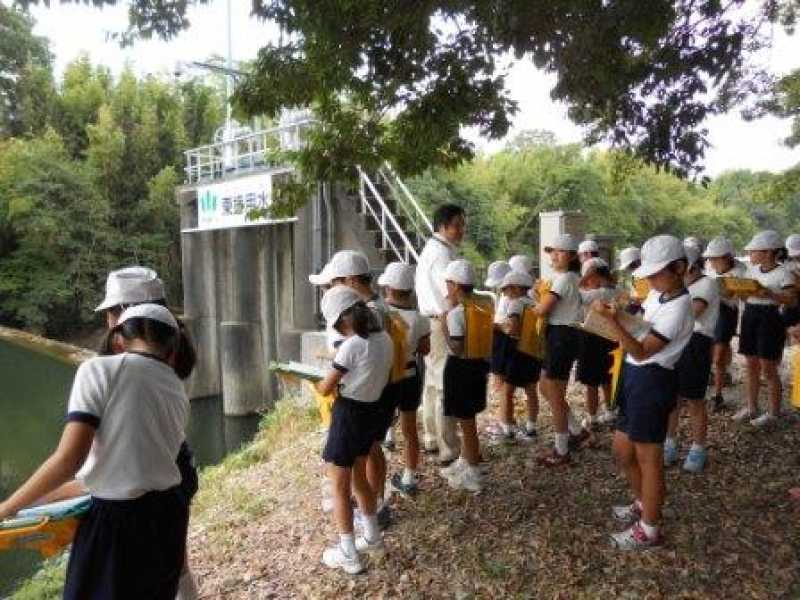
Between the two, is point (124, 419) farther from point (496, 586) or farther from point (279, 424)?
point (279, 424)

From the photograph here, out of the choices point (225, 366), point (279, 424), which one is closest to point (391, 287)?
point (279, 424)

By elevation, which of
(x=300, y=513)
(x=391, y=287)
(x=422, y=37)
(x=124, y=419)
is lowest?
(x=300, y=513)

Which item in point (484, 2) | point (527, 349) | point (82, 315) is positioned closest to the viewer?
point (484, 2)

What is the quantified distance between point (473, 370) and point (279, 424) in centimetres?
433

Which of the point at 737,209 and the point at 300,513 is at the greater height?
the point at 737,209

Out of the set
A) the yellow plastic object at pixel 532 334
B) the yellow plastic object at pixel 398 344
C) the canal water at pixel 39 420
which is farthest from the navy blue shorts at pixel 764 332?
the canal water at pixel 39 420

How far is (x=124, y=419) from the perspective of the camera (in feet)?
7.55

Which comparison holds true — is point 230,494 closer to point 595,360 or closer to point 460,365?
point 460,365

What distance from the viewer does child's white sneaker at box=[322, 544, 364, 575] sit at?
12.4 feet

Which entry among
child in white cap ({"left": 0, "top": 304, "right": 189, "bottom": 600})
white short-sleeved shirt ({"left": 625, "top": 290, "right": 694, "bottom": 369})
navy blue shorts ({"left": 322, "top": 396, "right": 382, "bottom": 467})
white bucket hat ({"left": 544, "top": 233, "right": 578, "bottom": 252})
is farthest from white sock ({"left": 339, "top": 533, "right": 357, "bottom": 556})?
white bucket hat ({"left": 544, "top": 233, "right": 578, "bottom": 252})

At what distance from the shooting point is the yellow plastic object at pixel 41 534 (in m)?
2.45

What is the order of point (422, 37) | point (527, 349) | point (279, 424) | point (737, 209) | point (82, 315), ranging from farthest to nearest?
point (737, 209) < point (82, 315) < point (279, 424) < point (527, 349) < point (422, 37)

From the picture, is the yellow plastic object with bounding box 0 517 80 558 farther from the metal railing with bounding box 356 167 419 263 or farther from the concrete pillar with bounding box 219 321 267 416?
the concrete pillar with bounding box 219 321 267 416

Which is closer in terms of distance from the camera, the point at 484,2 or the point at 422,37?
the point at 484,2
